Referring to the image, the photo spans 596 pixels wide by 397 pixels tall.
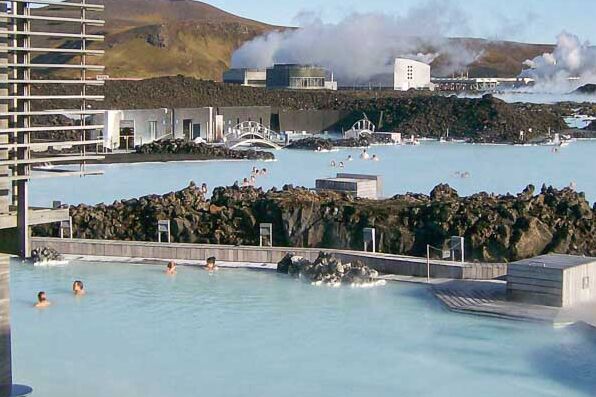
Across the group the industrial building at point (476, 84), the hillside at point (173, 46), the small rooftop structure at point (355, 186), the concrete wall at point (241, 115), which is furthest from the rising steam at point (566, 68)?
the small rooftop structure at point (355, 186)

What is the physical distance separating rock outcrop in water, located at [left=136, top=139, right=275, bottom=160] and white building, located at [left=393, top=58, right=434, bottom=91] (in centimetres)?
4359

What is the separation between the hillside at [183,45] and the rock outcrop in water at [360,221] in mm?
60392

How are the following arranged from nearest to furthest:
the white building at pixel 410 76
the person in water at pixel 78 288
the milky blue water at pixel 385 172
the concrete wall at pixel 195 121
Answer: the person in water at pixel 78 288
the milky blue water at pixel 385 172
the concrete wall at pixel 195 121
the white building at pixel 410 76

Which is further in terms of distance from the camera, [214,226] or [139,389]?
[214,226]

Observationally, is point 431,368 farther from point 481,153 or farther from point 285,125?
point 285,125

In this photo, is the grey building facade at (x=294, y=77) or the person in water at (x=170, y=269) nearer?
the person in water at (x=170, y=269)

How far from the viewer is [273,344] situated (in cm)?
806

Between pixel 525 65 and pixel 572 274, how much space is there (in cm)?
10383

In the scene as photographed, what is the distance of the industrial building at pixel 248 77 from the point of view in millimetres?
65312

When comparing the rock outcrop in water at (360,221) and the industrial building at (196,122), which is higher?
the industrial building at (196,122)

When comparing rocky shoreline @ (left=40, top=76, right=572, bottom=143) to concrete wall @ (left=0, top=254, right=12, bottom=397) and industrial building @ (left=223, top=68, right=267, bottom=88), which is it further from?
concrete wall @ (left=0, top=254, right=12, bottom=397)

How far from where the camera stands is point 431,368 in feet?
24.2

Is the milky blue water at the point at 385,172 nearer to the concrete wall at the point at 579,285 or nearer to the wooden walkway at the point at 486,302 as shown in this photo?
the wooden walkway at the point at 486,302

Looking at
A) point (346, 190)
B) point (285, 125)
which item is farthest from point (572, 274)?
point (285, 125)
